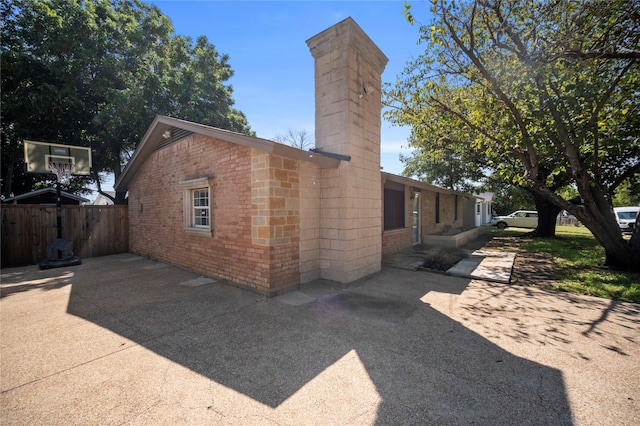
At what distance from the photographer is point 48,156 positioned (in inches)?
363

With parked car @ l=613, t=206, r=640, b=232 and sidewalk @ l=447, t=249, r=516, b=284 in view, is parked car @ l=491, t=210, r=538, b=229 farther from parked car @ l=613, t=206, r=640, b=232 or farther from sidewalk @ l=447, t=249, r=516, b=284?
sidewalk @ l=447, t=249, r=516, b=284

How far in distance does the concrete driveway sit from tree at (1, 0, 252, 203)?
1034cm

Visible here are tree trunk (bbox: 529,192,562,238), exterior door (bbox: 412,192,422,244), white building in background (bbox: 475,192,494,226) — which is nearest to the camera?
exterior door (bbox: 412,192,422,244)

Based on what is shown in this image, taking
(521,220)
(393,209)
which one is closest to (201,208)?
(393,209)

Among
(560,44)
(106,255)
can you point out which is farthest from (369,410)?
(106,255)

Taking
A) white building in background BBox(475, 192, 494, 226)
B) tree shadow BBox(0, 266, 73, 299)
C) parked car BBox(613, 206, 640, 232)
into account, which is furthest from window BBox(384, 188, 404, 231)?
parked car BBox(613, 206, 640, 232)

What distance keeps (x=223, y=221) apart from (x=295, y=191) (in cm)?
196

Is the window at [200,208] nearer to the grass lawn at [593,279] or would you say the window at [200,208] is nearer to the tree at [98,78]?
the tree at [98,78]

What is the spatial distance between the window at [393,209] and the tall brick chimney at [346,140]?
9.61 ft

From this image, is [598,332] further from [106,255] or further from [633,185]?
[106,255]

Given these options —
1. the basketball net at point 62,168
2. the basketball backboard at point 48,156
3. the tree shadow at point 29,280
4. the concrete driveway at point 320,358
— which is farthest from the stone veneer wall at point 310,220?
the basketball backboard at point 48,156

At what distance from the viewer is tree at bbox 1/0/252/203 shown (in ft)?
36.1

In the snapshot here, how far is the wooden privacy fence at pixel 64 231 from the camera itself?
8.38 m

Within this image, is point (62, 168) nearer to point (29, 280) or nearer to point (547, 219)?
point (29, 280)
